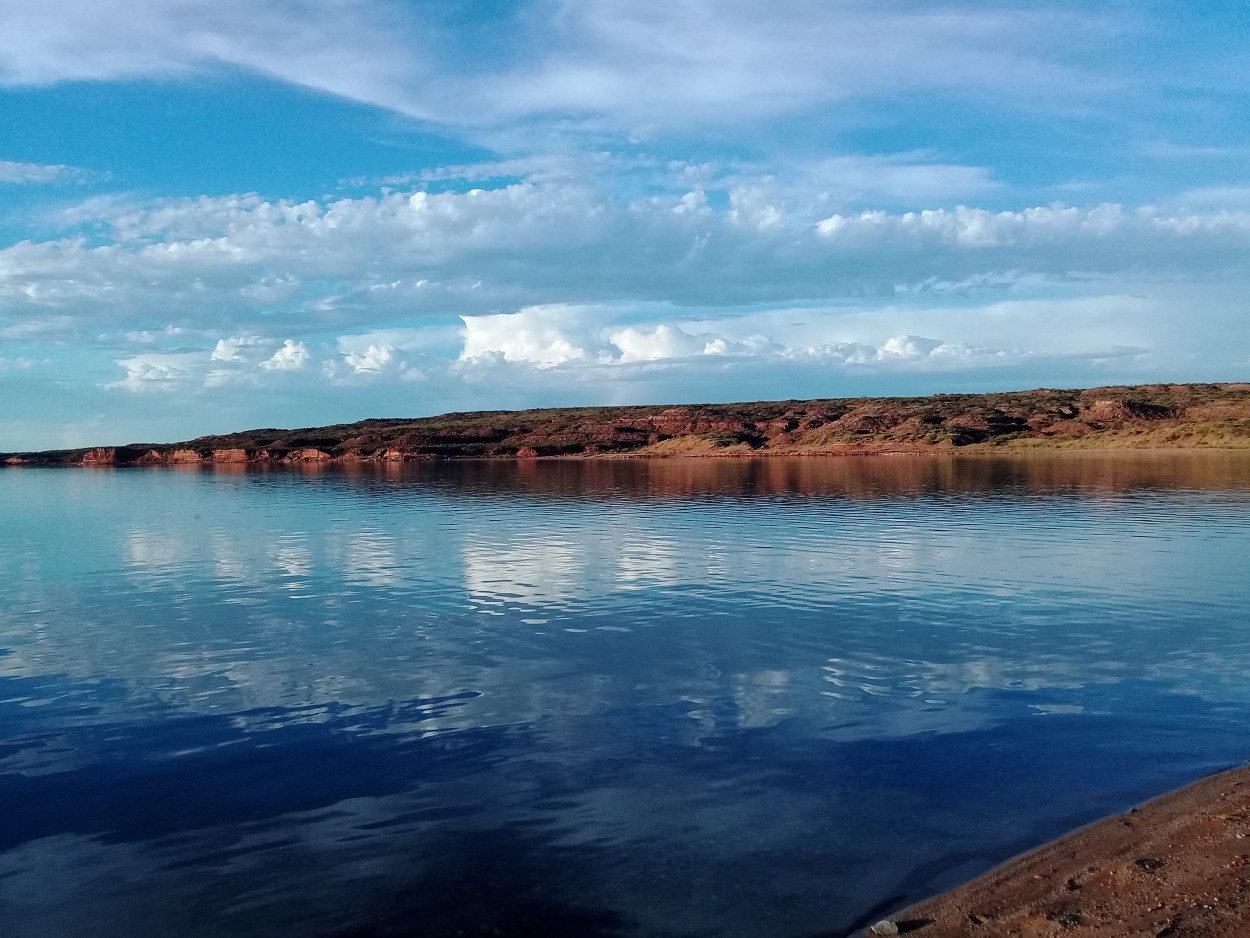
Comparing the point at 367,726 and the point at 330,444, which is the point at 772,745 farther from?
the point at 330,444

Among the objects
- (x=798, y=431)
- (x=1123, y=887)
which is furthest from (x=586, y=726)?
(x=798, y=431)

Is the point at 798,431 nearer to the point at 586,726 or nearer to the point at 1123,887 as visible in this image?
the point at 586,726

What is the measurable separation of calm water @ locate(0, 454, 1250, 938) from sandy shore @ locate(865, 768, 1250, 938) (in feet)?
2.03

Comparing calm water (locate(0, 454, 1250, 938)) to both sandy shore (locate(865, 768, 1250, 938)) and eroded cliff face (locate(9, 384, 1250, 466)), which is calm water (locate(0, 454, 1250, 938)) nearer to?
sandy shore (locate(865, 768, 1250, 938))

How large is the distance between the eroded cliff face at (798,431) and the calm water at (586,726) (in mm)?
103076

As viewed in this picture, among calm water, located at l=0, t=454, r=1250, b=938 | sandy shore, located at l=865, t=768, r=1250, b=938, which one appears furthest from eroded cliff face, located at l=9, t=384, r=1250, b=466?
sandy shore, located at l=865, t=768, r=1250, b=938

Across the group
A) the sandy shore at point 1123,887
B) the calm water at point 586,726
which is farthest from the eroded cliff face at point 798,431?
the sandy shore at point 1123,887

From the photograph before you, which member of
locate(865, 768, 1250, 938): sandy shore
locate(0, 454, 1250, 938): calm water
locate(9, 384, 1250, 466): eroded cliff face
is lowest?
locate(0, 454, 1250, 938): calm water

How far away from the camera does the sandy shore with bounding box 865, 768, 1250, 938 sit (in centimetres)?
756

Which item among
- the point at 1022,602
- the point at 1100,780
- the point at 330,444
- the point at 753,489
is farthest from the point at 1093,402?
the point at 1100,780

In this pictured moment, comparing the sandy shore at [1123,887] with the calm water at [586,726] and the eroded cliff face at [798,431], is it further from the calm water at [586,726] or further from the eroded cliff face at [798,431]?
the eroded cliff face at [798,431]

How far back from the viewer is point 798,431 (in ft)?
508

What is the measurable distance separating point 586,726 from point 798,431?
14318 cm

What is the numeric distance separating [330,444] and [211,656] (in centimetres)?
15878
